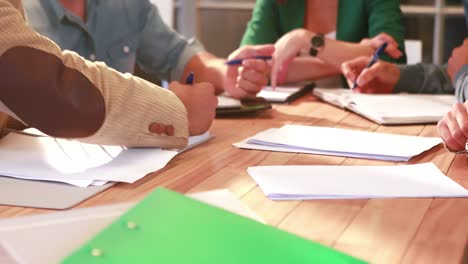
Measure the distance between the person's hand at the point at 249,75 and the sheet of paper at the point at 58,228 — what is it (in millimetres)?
798

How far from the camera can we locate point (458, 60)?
1.63 meters

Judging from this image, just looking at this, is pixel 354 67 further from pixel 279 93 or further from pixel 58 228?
pixel 58 228

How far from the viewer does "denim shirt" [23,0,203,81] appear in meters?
1.66


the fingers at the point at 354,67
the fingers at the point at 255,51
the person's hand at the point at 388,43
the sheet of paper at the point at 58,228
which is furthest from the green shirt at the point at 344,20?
the sheet of paper at the point at 58,228

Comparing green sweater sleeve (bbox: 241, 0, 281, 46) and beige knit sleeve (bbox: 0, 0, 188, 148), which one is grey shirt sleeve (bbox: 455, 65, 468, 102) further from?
green sweater sleeve (bbox: 241, 0, 281, 46)

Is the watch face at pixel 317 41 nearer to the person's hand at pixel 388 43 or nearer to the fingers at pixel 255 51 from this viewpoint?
the person's hand at pixel 388 43

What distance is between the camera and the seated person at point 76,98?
875 millimetres

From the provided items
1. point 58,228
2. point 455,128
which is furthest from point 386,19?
point 58,228

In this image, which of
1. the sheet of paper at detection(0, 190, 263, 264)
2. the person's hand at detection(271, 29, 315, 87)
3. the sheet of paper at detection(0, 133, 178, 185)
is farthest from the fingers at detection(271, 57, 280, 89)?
the sheet of paper at detection(0, 190, 263, 264)

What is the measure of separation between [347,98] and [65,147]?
724 millimetres

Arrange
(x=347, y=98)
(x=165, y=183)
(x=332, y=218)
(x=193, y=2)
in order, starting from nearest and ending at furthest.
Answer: (x=332, y=218)
(x=165, y=183)
(x=347, y=98)
(x=193, y=2)

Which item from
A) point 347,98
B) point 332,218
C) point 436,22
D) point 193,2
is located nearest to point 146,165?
point 332,218

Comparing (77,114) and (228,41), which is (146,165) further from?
(228,41)

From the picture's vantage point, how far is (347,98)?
1.52 metres
